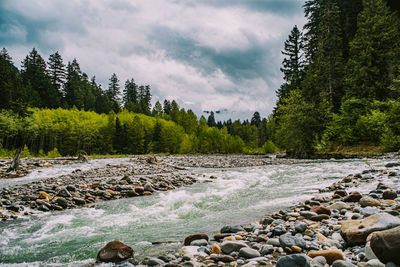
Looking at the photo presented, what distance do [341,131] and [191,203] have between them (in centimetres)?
2224

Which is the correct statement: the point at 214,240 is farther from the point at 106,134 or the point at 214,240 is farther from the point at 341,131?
the point at 106,134

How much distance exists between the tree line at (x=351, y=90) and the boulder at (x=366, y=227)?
17944mm

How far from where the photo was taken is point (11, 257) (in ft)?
11.9

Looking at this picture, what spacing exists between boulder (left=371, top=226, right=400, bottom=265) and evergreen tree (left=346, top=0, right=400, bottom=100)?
2653 centimetres

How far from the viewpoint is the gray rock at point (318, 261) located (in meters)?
2.34

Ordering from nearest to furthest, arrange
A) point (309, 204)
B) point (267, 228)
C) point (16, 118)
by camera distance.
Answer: point (267, 228) → point (309, 204) → point (16, 118)

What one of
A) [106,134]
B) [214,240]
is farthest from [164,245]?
[106,134]

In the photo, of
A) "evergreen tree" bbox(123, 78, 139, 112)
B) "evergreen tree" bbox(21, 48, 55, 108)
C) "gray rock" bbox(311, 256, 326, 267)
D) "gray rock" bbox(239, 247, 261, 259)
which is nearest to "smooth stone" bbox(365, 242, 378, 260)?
"gray rock" bbox(311, 256, 326, 267)

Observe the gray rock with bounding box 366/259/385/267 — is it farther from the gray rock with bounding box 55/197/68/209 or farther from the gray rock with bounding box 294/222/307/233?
the gray rock with bounding box 55/197/68/209

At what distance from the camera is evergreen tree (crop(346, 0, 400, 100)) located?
2303cm

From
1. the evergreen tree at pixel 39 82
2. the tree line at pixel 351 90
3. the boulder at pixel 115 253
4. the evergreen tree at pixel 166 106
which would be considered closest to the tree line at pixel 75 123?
the evergreen tree at pixel 39 82

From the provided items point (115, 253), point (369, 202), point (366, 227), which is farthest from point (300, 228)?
point (115, 253)

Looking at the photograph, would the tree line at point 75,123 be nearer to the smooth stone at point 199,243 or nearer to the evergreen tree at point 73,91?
the evergreen tree at point 73,91

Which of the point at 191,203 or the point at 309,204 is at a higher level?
the point at 309,204
